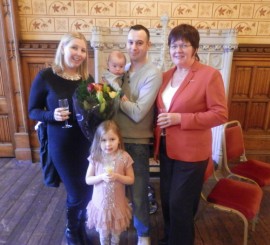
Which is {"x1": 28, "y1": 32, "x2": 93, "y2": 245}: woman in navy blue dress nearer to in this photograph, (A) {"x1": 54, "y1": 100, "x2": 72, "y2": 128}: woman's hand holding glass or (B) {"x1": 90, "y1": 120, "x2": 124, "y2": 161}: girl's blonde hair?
(A) {"x1": 54, "y1": 100, "x2": 72, "y2": 128}: woman's hand holding glass

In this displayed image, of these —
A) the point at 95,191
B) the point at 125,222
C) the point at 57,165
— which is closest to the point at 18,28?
the point at 57,165

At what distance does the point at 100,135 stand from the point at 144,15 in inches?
73.5

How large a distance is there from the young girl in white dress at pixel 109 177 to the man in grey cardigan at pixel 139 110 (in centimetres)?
8

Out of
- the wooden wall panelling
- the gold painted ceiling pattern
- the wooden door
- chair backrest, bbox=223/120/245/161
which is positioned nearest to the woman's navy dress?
chair backrest, bbox=223/120/245/161

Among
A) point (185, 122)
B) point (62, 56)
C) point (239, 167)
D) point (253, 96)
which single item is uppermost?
point (62, 56)

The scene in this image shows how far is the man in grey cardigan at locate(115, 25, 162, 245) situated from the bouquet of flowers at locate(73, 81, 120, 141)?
9 centimetres

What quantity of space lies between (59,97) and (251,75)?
2325 millimetres

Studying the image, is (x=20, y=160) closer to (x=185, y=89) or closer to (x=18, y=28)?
(x=18, y=28)

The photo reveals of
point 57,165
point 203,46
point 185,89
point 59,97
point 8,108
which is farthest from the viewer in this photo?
point 8,108

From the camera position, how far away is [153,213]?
216cm

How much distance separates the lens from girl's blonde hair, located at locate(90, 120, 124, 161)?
4.47 ft

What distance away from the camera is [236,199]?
5.34 feet

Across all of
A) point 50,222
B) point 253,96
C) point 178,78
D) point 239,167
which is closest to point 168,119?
point 178,78

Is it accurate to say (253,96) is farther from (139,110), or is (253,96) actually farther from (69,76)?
(69,76)
